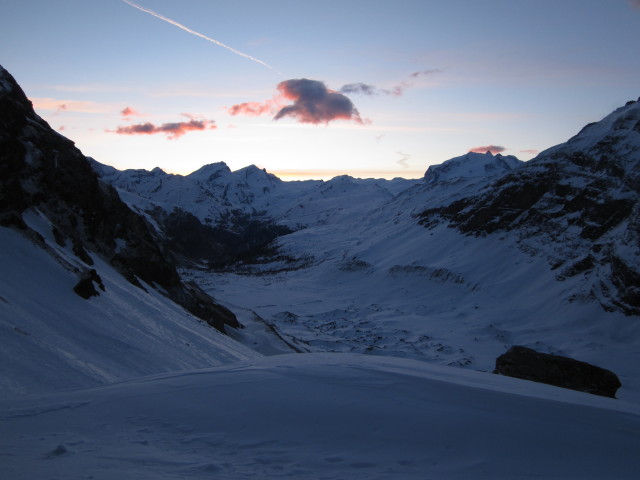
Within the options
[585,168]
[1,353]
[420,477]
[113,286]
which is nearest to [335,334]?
[113,286]

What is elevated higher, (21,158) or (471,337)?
(21,158)

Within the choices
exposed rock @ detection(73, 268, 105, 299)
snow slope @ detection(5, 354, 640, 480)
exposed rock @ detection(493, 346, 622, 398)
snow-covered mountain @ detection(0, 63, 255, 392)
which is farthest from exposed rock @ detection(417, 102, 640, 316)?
exposed rock @ detection(73, 268, 105, 299)

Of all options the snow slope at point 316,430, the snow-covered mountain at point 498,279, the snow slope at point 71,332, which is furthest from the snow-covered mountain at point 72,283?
the snow-covered mountain at point 498,279

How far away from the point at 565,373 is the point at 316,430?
1199cm

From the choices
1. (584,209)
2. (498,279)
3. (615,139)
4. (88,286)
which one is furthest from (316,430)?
(615,139)

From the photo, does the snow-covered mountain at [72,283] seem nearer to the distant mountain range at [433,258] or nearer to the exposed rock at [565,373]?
the distant mountain range at [433,258]

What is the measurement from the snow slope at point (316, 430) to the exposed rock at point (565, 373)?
7962 millimetres

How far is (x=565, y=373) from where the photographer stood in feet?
47.7

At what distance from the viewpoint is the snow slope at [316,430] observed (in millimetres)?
4797

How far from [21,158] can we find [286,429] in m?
19.0

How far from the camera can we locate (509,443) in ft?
17.8

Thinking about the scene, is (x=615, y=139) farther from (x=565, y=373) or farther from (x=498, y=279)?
(x=565, y=373)

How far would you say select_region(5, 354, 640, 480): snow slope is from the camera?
189 inches

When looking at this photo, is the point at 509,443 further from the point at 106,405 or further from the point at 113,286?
the point at 113,286
